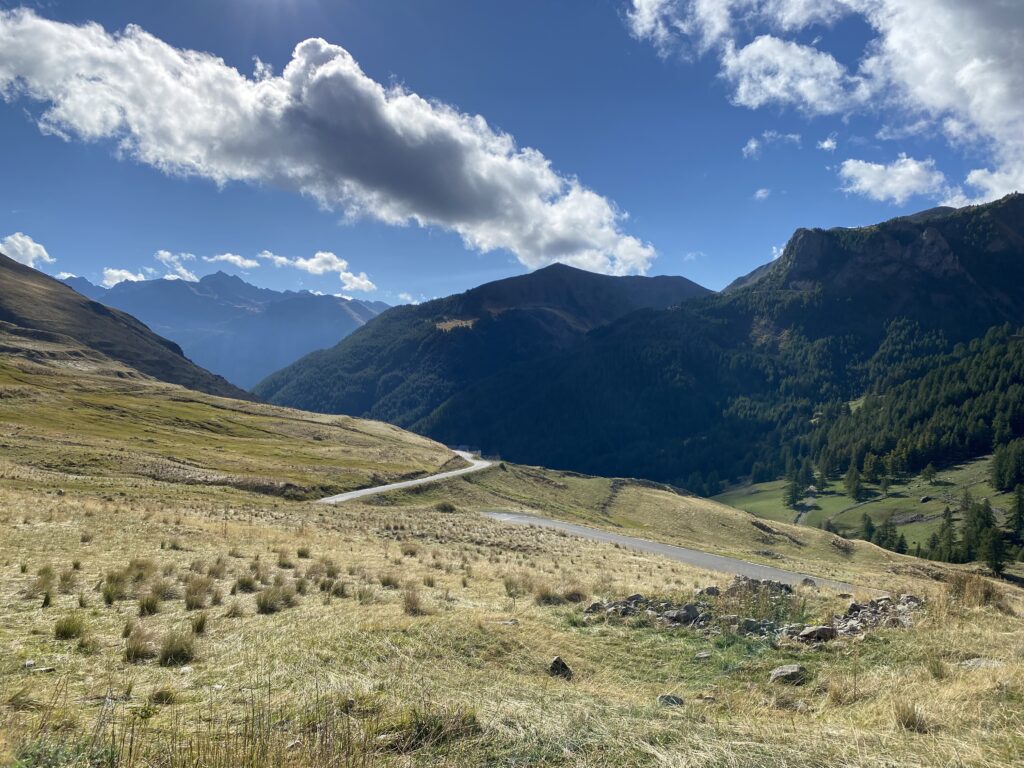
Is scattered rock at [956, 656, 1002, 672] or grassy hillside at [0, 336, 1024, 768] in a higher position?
scattered rock at [956, 656, 1002, 672]

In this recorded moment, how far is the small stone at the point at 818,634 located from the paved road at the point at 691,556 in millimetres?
20073

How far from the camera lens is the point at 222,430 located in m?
107

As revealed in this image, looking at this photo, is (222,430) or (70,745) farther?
(222,430)

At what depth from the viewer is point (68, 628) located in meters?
8.88

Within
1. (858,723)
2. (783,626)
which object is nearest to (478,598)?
(783,626)

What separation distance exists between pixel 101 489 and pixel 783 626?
40.4 m

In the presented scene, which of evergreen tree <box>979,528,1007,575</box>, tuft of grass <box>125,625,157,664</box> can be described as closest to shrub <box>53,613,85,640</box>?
tuft of grass <box>125,625,157,664</box>

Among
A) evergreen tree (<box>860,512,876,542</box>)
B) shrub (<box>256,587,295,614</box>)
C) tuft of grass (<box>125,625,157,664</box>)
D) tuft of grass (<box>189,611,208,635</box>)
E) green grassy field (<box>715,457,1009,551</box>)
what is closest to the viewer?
tuft of grass (<box>125,625,157,664</box>)

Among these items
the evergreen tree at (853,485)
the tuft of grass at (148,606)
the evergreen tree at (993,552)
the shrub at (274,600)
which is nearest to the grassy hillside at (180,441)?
the tuft of grass at (148,606)

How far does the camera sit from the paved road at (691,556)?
34000mm

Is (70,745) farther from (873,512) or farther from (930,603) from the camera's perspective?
(873,512)

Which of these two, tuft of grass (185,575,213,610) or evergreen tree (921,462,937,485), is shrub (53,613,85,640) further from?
evergreen tree (921,462,937,485)

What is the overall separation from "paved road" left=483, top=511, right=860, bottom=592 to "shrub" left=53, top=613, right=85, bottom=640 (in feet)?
96.0

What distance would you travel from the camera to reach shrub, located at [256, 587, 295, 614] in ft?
38.3
